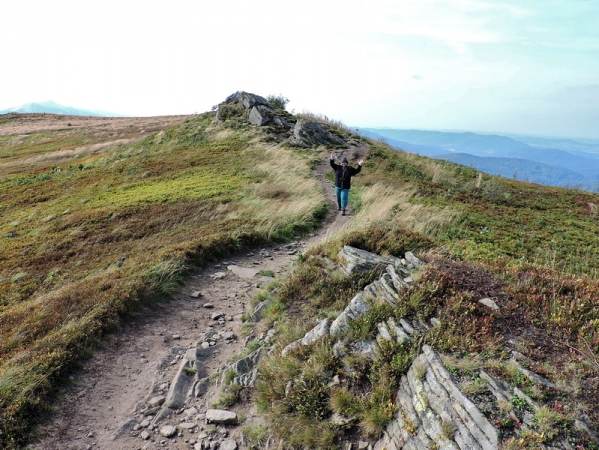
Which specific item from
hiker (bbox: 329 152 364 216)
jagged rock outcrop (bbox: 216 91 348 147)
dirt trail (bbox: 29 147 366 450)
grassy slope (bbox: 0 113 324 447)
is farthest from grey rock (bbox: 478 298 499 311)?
jagged rock outcrop (bbox: 216 91 348 147)

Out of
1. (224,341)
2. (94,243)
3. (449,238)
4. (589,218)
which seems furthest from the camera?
(589,218)

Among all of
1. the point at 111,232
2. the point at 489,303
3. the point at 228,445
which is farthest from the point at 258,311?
the point at 111,232

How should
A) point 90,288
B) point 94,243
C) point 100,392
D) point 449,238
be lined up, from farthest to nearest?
point 94,243, point 449,238, point 90,288, point 100,392

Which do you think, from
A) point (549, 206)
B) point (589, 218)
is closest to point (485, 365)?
point (589, 218)

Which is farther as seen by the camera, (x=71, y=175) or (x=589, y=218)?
(x=71, y=175)

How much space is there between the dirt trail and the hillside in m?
0.22

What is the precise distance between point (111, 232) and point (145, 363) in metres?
9.61

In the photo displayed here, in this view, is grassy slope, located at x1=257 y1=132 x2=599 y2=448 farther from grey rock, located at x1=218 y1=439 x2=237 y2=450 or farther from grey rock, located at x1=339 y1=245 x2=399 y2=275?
grey rock, located at x1=218 y1=439 x2=237 y2=450

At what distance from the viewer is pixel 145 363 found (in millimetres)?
7496

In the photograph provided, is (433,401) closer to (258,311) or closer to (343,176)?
(258,311)

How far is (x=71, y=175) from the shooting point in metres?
30.2

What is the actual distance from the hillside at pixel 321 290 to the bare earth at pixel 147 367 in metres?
0.16

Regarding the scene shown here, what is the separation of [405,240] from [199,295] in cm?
613

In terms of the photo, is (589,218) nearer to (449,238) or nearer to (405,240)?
(449,238)
